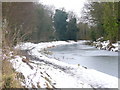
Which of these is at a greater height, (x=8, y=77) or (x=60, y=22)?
(x=60, y=22)

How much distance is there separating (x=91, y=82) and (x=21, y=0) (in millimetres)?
12939

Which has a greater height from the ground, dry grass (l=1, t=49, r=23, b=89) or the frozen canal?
dry grass (l=1, t=49, r=23, b=89)

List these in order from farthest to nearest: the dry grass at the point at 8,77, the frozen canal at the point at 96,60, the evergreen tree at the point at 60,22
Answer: the evergreen tree at the point at 60,22, the frozen canal at the point at 96,60, the dry grass at the point at 8,77

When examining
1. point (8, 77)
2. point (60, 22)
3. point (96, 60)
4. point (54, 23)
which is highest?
point (60, 22)

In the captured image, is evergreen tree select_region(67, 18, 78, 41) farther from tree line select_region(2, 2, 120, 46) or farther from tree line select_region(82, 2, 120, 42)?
tree line select_region(82, 2, 120, 42)

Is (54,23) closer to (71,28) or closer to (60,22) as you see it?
(60,22)

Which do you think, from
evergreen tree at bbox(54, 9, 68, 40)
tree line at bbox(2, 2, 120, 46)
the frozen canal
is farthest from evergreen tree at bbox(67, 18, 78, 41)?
the frozen canal

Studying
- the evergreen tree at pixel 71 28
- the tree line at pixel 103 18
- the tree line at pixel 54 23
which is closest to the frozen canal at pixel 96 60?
the tree line at pixel 54 23

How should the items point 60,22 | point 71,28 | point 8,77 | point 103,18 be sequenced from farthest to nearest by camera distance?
point 71,28
point 60,22
point 103,18
point 8,77

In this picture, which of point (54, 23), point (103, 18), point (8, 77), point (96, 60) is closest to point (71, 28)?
point (54, 23)

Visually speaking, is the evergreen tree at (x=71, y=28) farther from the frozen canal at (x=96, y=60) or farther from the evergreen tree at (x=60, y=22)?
the frozen canal at (x=96, y=60)

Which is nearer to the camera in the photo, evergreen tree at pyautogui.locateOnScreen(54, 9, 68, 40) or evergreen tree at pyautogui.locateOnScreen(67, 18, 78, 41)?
evergreen tree at pyautogui.locateOnScreen(54, 9, 68, 40)

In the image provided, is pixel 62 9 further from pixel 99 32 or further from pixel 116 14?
pixel 116 14

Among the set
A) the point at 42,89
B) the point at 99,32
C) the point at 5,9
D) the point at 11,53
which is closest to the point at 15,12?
the point at 5,9
